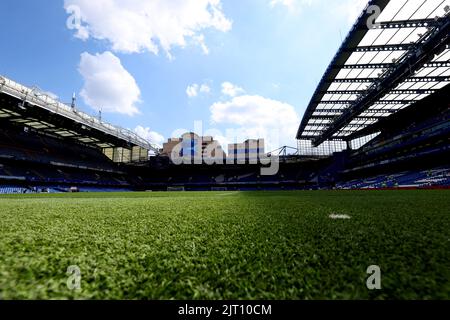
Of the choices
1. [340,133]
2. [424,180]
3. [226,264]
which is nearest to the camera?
[226,264]

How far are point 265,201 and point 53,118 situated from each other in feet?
95.9

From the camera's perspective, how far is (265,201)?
18.3ft

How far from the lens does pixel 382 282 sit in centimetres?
85

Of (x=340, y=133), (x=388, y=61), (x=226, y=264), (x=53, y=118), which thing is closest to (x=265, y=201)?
(x=226, y=264)

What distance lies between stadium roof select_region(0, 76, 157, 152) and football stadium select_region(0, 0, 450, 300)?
0.62 ft

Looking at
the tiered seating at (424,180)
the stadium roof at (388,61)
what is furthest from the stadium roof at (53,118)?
the tiered seating at (424,180)

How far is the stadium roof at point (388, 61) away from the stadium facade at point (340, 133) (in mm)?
62

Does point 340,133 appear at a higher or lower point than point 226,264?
higher

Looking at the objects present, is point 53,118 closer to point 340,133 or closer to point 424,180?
point 424,180

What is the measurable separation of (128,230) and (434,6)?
1753 cm

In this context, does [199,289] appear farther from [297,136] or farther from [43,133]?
[43,133]

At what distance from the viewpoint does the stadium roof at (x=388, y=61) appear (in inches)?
474

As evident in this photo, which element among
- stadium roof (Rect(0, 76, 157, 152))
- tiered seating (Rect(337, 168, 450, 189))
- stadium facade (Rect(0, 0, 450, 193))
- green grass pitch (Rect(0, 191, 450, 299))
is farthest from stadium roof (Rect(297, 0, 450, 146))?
stadium roof (Rect(0, 76, 157, 152))
